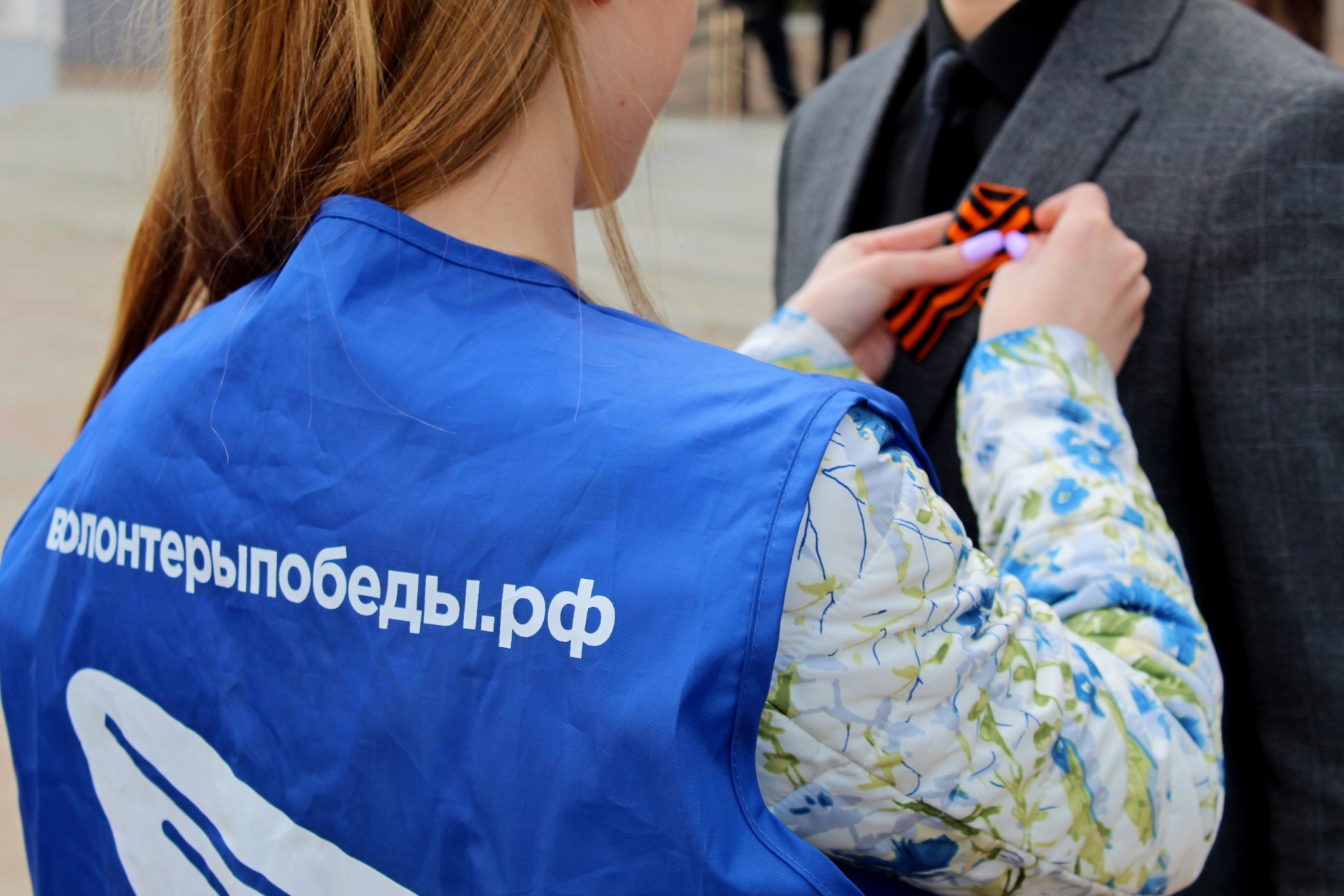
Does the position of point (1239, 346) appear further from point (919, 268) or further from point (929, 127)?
point (929, 127)

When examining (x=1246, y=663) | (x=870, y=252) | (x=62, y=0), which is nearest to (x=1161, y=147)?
(x=870, y=252)

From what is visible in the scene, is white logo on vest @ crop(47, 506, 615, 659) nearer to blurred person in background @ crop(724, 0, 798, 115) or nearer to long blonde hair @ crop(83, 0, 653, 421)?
long blonde hair @ crop(83, 0, 653, 421)

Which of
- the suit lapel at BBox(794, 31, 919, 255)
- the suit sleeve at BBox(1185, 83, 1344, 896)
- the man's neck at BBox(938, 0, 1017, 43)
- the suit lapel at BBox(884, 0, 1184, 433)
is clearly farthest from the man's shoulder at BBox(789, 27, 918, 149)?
the suit sleeve at BBox(1185, 83, 1344, 896)

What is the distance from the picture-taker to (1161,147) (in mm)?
1053

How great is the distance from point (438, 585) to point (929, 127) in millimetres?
880

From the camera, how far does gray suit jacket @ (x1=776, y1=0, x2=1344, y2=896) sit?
3.20ft

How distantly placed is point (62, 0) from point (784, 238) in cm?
Answer: 1314

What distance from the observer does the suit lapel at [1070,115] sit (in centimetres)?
110

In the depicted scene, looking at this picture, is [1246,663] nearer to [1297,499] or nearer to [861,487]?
[1297,499]

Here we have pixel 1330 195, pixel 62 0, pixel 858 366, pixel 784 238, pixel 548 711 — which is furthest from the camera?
pixel 62 0

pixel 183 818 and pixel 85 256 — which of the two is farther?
pixel 85 256

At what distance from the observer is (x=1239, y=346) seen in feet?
3.27

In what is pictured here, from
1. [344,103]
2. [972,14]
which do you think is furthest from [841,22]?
[344,103]

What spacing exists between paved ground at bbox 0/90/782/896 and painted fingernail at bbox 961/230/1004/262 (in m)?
1.76
